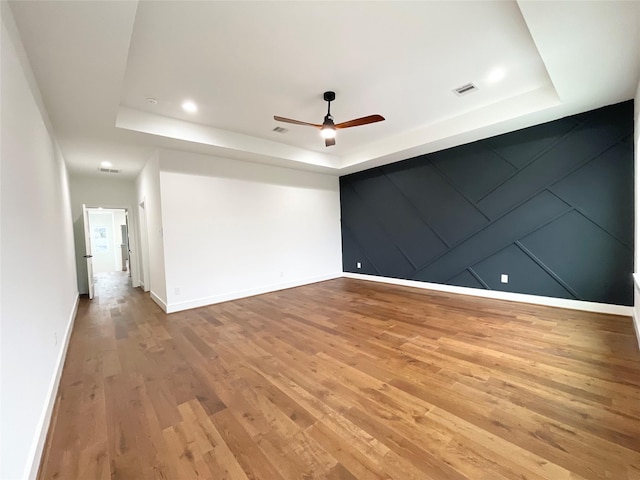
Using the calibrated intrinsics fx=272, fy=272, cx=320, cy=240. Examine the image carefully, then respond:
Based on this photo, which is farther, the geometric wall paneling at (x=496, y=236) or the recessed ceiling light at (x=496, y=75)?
the geometric wall paneling at (x=496, y=236)

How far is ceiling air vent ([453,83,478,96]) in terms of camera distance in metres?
3.26

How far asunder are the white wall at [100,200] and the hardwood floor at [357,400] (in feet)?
11.5

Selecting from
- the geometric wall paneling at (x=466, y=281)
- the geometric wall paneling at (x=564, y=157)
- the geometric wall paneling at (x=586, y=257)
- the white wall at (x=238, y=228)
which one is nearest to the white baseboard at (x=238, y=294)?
the white wall at (x=238, y=228)

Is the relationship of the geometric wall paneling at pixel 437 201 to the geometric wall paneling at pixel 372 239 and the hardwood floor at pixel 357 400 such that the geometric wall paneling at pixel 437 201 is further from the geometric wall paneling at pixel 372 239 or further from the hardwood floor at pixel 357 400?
the hardwood floor at pixel 357 400

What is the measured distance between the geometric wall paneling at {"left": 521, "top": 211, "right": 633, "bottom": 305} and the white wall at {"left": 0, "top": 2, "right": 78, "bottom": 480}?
5331mm

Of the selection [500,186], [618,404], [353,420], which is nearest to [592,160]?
[500,186]

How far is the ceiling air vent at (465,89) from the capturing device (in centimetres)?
326

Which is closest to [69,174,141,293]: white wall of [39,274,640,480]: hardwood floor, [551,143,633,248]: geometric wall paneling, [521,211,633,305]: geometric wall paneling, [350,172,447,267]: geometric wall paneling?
[39,274,640,480]: hardwood floor

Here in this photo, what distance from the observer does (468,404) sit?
1.89 m

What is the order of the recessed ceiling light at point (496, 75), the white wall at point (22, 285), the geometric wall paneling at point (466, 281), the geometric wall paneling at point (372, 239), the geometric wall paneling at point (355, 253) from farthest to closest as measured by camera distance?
the geometric wall paneling at point (355, 253) → the geometric wall paneling at point (372, 239) → the geometric wall paneling at point (466, 281) → the recessed ceiling light at point (496, 75) → the white wall at point (22, 285)

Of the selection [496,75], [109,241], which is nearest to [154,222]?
[496,75]

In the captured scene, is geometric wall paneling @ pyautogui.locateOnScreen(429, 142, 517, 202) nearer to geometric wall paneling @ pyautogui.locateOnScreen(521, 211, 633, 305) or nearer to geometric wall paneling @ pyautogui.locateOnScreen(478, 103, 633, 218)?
geometric wall paneling @ pyautogui.locateOnScreen(478, 103, 633, 218)

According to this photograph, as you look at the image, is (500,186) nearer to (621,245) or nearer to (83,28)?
(621,245)

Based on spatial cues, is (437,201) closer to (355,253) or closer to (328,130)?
(355,253)
